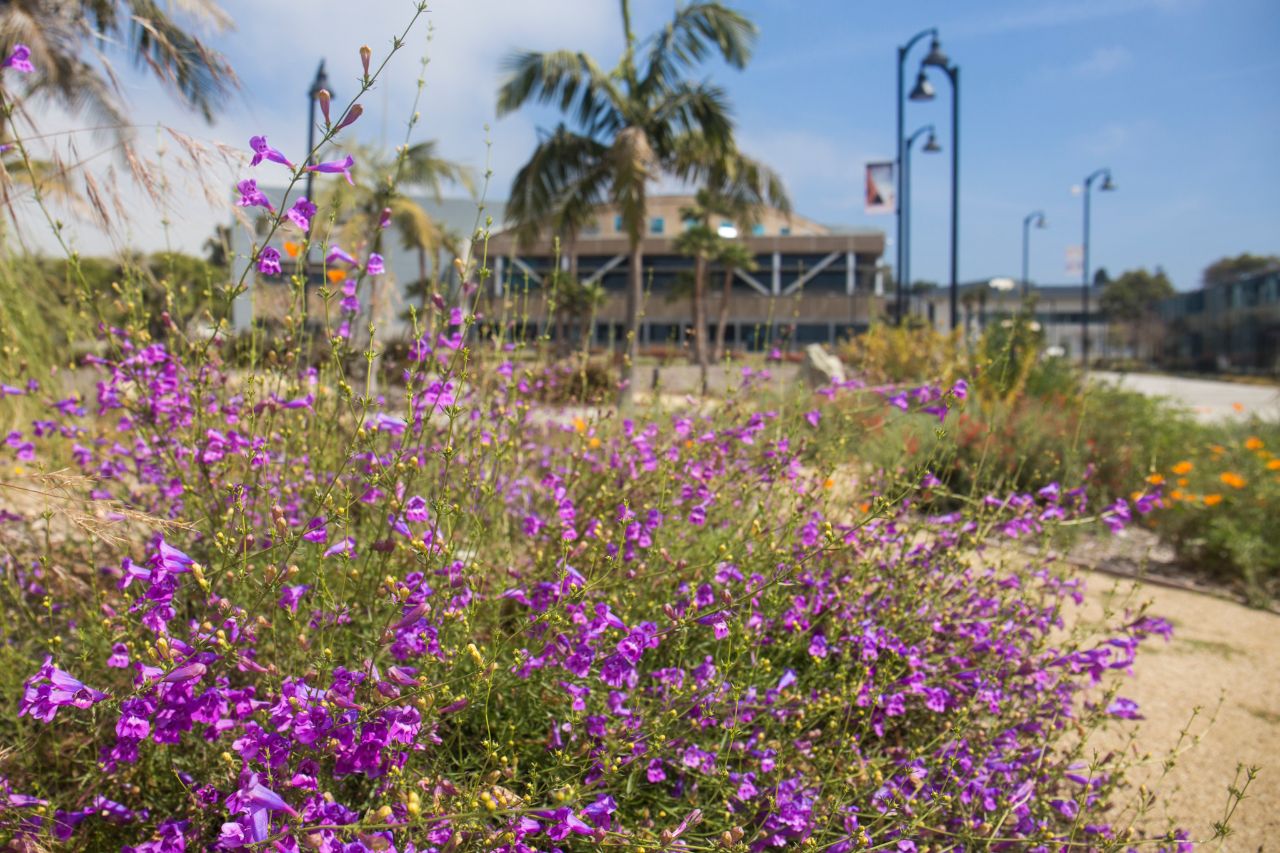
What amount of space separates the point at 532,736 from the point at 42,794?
3.54 feet

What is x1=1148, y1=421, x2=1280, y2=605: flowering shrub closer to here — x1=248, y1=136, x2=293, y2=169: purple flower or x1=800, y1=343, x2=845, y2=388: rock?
x1=248, y1=136, x2=293, y2=169: purple flower

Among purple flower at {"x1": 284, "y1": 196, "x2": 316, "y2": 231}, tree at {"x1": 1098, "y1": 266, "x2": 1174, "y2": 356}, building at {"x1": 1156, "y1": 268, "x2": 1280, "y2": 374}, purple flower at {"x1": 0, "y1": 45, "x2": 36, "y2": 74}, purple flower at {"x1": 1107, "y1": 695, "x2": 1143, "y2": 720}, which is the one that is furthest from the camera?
tree at {"x1": 1098, "y1": 266, "x2": 1174, "y2": 356}

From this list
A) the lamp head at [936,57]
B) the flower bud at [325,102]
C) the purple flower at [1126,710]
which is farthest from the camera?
the lamp head at [936,57]

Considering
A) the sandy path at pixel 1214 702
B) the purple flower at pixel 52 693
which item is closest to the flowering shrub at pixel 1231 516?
the sandy path at pixel 1214 702

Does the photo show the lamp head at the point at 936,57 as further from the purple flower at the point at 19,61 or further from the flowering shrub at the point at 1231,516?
the purple flower at the point at 19,61

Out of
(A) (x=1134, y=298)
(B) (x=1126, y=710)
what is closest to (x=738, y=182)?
(B) (x=1126, y=710)

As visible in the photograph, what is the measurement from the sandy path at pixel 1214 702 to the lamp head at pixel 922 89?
12257mm

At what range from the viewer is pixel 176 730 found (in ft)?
5.02

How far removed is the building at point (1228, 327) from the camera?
4112 centimetres

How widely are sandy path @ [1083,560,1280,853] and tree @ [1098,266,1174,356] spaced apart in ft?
218

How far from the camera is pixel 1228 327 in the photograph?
4641 cm

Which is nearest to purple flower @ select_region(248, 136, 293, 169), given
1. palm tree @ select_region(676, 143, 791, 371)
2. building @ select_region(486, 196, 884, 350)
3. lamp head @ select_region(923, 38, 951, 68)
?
palm tree @ select_region(676, 143, 791, 371)

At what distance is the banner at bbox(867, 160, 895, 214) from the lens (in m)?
17.5

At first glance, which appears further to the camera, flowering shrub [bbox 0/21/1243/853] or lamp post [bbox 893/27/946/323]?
lamp post [bbox 893/27/946/323]
